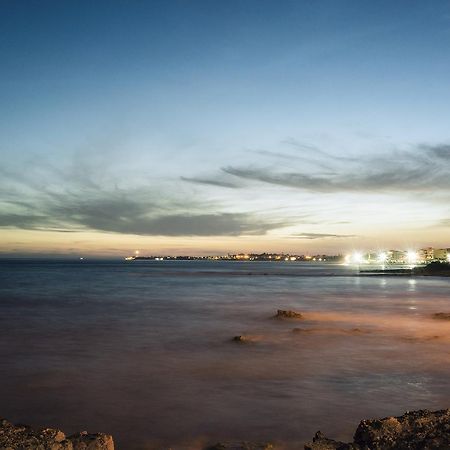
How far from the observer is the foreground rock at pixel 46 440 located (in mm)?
6066

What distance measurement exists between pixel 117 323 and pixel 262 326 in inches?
316

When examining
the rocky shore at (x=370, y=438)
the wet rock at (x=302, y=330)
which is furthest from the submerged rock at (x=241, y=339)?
the rocky shore at (x=370, y=438)

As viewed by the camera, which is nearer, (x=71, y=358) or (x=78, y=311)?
(x=71, y=358)

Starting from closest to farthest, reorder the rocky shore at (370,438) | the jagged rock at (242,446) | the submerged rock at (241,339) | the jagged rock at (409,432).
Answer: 1. the jagged rock at (409,432)
2. the rocky shore at (370,438)
3. the jagged rock at (242,446)
4. the submerged rock at (241,339)

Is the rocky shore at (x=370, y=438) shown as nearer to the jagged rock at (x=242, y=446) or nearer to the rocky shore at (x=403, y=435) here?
the rocky shore at (x=403, y=435)

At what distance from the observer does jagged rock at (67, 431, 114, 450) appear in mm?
6295

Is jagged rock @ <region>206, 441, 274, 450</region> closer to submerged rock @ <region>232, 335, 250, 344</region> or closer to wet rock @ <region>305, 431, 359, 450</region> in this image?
wet rock @ <region>305, 431, 359, 450</region>

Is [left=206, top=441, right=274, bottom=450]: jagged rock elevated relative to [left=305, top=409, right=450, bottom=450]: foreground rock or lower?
lower

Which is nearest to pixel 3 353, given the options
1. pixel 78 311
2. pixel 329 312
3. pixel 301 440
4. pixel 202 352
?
pixel 202 352

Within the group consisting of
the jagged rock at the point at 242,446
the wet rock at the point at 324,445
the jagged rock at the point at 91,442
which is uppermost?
the jagged rock at the point at 91,442

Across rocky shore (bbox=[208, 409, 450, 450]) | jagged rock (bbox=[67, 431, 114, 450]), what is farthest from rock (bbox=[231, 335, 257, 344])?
jagged rock (bbox=[67, 431, 114, 450])

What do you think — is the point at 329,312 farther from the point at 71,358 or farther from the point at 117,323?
the point at 71,358

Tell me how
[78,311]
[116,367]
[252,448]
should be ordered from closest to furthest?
1. [252,448]
2. [116,367]
3. [78,311]

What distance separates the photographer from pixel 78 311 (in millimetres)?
32094
